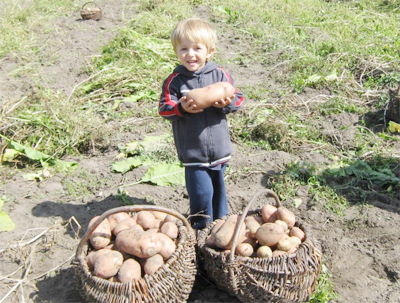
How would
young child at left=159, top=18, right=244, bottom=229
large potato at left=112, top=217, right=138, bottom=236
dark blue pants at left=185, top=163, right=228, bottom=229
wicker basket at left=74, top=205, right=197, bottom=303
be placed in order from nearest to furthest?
wicker basket at left=74, top=205, right=197, bottom=303 → large potato at left=112, top=217, right=138, bottom=236 → young child at left=159, top=18, right=244, bottom=229 → dark blue pants at left=185, top=163, right=228, bottom=229

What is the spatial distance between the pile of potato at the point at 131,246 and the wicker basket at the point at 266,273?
284mm

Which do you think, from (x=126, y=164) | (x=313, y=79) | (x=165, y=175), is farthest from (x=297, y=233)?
(x=313, y=79)

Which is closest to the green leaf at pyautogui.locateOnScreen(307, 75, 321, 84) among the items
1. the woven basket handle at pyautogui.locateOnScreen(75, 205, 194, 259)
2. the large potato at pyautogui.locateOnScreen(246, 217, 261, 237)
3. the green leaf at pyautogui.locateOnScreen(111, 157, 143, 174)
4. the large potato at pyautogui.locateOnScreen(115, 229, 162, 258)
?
the green leaf at pyautogui.locateOnScreen(111, 157, 143, 174)

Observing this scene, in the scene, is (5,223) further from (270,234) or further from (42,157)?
(270,234)

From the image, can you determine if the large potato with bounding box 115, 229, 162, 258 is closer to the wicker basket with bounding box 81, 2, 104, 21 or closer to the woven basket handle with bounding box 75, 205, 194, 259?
the woven basket handle with bounding box 75, 205, 194, 259

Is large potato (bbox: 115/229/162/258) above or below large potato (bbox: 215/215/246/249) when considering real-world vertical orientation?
above

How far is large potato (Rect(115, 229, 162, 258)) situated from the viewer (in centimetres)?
287

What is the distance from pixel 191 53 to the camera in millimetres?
3238

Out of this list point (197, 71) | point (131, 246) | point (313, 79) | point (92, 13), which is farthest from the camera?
point (92, 13)

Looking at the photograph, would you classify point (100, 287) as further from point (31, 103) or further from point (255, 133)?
point (31, 103)

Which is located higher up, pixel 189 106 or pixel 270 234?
pixel 189 106

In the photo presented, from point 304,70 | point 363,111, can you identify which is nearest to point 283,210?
point 363,111

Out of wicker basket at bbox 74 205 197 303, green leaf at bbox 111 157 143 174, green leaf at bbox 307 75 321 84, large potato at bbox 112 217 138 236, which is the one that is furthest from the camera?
green leaf at bbox 307 75 321 84

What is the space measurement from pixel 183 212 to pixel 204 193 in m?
0.65
